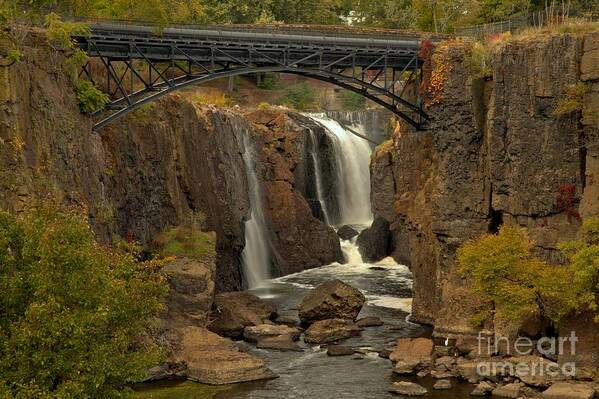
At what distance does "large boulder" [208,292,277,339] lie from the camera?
130ft

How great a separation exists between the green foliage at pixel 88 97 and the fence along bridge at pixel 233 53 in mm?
1246

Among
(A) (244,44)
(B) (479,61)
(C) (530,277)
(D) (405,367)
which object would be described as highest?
(A) (244,44)

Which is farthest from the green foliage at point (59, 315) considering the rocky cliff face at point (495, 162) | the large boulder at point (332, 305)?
the rocky cliff face at point (495, 162)

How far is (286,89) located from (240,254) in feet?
127

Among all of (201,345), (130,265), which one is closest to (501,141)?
(201,345)

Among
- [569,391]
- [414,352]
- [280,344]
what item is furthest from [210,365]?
[569,391]

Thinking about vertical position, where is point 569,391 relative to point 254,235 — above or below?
below

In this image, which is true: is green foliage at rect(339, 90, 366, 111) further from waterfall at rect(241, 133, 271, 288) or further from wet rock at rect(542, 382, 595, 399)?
wet rock at rect(542, 382, 595, 399)

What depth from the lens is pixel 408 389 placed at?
3045 centimetres

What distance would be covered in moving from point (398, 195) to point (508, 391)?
56.2 feet

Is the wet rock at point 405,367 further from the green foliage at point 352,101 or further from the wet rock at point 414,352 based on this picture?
the green foliage at point 352,101

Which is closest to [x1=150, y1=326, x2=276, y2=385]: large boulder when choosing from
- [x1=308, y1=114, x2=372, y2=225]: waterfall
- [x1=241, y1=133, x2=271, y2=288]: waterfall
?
[x1=241, y1=133, x2=271, y2=288]: waterfall

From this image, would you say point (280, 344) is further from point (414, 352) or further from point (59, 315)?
point (59, 315)

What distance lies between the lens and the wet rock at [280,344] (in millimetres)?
36688
